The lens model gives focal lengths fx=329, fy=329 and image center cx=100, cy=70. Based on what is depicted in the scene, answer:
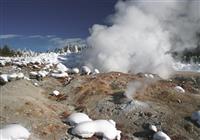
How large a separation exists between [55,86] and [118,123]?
14445 mm

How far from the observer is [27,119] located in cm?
2669

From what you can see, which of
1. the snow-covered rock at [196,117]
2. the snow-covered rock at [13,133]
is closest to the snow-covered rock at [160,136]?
the snow-covered rock at [196,117]

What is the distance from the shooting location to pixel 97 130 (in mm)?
25766

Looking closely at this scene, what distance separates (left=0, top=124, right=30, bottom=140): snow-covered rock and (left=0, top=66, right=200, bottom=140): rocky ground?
1351 millimetres

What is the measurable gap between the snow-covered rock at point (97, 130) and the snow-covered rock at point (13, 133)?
397 centimetres

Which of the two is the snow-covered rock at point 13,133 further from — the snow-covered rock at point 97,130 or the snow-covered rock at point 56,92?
the snow-covered rock at point 56,92

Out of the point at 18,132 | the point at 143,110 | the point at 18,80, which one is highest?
the point at 18,80

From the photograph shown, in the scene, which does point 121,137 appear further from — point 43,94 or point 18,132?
point 43,94

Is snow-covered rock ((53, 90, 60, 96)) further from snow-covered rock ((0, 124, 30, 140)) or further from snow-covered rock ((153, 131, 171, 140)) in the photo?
snow-covered rock ((0, 124, 30, 140))

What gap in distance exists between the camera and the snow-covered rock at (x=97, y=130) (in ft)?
82.4

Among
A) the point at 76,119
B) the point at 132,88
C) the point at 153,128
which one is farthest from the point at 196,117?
the point at 76,119

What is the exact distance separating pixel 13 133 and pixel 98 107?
1322 cm

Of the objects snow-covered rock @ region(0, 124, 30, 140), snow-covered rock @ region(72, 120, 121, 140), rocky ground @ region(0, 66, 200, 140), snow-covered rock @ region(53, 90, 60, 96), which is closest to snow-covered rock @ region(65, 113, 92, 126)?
rocky ground @ region(0, 66, 200, 140)

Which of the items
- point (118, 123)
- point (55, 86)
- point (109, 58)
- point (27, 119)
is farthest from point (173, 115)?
point (109, 58)
